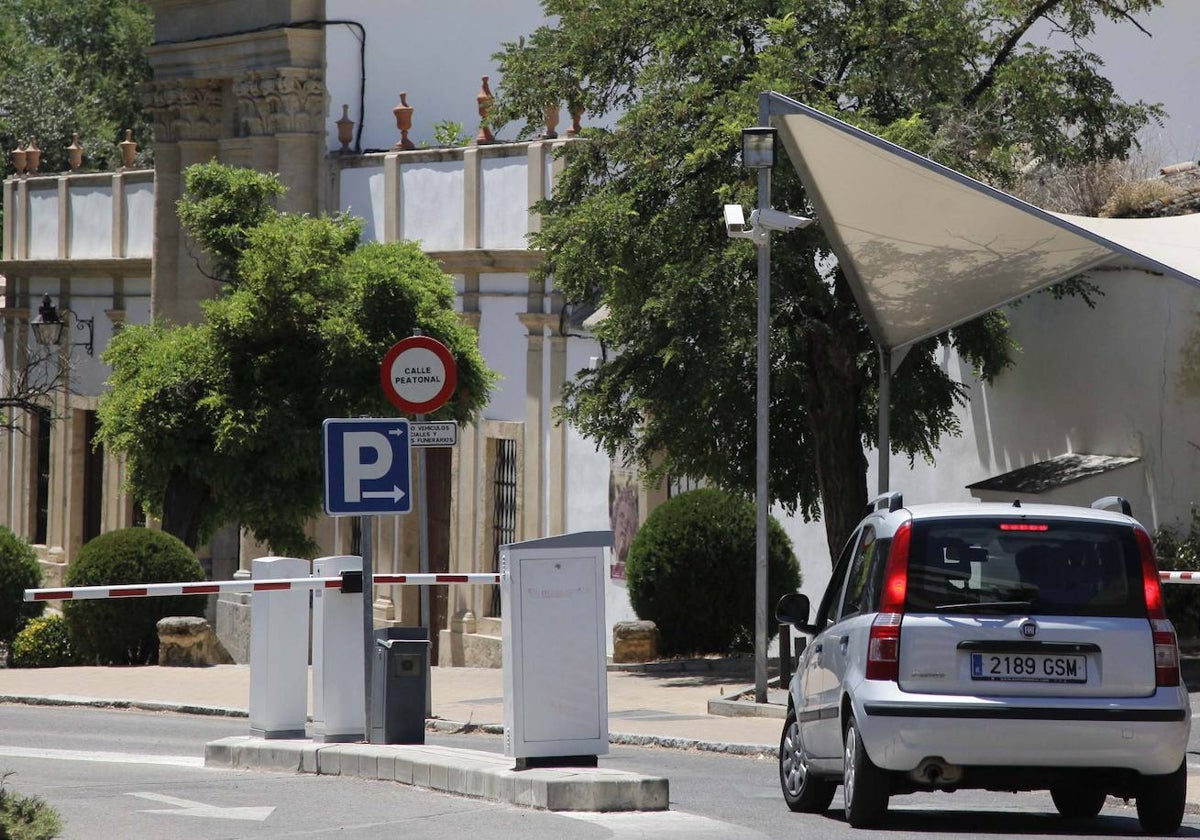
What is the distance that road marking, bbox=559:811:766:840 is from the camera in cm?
948

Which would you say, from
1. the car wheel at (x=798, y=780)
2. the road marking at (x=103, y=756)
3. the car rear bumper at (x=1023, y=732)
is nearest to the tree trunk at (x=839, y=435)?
Answer: the road marking at (x=103, y=756)

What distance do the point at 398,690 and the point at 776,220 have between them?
5.70m

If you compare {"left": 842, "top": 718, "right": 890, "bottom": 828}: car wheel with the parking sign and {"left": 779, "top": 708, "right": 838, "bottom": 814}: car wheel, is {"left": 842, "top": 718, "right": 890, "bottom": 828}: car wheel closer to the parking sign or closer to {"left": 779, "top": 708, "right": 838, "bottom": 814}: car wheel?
{"left": 779, "top": 708, "right": 838, "bottom": 814}: car wheel

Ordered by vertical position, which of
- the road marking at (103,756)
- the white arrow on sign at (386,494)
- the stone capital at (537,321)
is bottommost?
the road marking at (103,756)

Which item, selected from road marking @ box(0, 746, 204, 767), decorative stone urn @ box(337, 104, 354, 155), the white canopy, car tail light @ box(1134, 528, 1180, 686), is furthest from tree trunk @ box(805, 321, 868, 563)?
decorative stone urn @ box(337, 104, 354, 155)

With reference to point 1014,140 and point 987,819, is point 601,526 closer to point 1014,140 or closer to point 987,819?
point 1014,140

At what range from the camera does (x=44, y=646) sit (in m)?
25.1

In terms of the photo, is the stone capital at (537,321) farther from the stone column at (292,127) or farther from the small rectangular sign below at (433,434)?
the small rectangular sign below at (433,434)

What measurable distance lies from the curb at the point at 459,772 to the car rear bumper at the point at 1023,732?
1.41 meters

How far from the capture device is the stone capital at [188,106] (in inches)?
1401

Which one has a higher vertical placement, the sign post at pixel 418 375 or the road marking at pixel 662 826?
the sign post at pixel 418 375

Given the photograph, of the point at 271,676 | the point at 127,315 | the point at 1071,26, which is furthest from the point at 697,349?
the point at 127,315

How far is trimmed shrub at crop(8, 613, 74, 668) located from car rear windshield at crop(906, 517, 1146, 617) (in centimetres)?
1726

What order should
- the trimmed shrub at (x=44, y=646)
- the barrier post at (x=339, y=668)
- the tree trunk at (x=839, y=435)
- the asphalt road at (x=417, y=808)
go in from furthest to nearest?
1. the trimmed shrub at (x=44, y=646)
2. the tree trunk at (x=839, y=435)
3. the barrier post at (x=339, y=668)
4. the asphalt road at (x=417, y=808)
